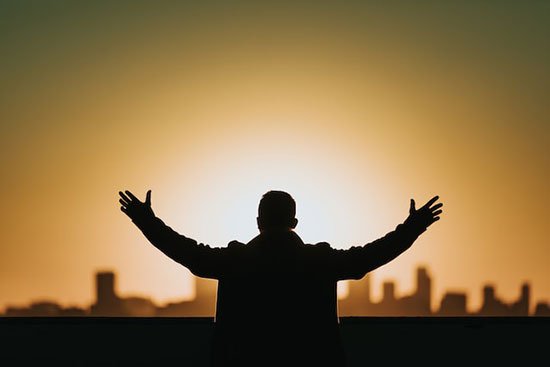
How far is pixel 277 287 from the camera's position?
3.15 metres

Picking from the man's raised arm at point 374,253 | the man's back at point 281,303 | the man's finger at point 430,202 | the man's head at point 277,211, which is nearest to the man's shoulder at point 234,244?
the man's back at point 281,303

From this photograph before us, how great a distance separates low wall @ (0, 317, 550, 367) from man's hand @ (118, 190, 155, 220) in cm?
420

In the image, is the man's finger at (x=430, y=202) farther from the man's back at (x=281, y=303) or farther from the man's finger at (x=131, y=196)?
the man's finger at (x=131, y=196)

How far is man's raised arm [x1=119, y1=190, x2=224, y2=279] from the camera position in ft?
10.2

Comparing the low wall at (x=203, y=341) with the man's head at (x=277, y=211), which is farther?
the low wall at (x=203, y=341)

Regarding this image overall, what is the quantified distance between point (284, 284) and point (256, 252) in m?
0.19

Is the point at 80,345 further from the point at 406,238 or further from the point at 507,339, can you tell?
the point at 406,238

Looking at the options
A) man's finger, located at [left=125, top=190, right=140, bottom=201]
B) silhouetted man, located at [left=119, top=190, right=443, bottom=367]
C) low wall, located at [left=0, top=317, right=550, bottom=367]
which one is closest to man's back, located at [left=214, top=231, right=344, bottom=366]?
silhouetted man, located at [left=119, top=190, right=443, bottom=367]

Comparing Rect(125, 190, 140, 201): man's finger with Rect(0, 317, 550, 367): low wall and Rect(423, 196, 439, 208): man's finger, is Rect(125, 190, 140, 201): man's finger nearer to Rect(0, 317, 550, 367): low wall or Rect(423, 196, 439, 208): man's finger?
Rect(423, 196, 439, 208): man's finger

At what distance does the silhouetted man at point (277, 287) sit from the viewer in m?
3.13

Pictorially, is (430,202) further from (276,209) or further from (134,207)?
(134,207)

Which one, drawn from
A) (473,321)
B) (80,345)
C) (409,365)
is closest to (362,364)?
(409,365)

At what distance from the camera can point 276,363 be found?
3.12 meters

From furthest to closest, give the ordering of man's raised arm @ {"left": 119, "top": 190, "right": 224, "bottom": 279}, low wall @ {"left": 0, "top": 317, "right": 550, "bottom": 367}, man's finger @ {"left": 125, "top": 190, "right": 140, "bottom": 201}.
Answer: low wall @ {"left": 0, "top": 317, "right": 550, "bottom": 367}
man's finger @ {"left": 125, "top": 190, "right": 140, "bottom": 201}
man's raised arm @ {"left": 119, "top": 190, "right": 224, "bottom": 279}
